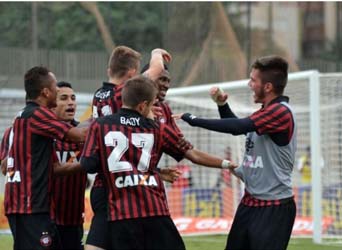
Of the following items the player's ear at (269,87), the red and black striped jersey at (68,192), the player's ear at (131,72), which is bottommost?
the red and black striped jersey at (68,192)

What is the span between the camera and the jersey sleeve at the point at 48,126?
8.06m

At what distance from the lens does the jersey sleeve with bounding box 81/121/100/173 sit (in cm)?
756

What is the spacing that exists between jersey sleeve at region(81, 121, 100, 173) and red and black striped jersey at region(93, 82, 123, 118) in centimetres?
64

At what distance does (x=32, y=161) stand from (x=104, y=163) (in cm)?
84

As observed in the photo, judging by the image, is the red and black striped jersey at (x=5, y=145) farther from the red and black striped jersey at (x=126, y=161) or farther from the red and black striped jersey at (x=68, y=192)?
the red and black striped jersey at (x=126, y=161)

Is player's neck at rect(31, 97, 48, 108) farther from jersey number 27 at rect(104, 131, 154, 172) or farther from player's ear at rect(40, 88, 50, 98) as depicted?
jersey number 27 at rect(104, 131, 154, 172)

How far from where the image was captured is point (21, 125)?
8156 mm

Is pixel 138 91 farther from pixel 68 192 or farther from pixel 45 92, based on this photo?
pixel 68 192

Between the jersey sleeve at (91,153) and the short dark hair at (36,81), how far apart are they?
902 mm

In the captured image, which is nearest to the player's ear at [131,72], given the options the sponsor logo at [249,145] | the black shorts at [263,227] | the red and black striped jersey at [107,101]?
the red and black striped jersey at [107,101]

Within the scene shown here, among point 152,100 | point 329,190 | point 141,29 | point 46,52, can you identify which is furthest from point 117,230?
point 141,29

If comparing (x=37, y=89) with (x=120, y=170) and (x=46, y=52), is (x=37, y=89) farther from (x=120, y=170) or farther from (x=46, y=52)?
(x=46, y=52)

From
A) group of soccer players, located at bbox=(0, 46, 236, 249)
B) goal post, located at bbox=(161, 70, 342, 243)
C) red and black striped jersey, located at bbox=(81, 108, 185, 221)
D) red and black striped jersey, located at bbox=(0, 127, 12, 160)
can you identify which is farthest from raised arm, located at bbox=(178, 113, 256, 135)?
goal post, located at bbox=(161, 70, 342, 243)

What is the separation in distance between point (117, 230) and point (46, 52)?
2169cm
